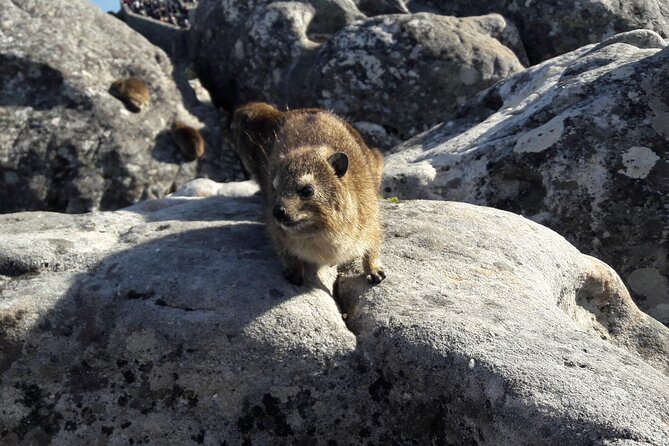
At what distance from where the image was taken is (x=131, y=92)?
11164 millimetres

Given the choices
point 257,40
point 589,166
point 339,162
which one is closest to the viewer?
point 339,162

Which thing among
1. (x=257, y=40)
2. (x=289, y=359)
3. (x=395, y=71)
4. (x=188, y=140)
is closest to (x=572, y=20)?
(x=395, y=71)

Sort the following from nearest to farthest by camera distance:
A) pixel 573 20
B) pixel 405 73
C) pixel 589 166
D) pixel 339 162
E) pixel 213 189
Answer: pixel 339 162
pixel 589 166
pixel 213 189
pixel 405 73
pixel 573 20

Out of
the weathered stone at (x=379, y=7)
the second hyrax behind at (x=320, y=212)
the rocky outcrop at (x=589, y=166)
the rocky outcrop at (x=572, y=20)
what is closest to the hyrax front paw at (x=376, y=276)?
the second hyrax behind at (x=320, y=212)

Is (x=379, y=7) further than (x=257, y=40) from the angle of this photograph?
Yes

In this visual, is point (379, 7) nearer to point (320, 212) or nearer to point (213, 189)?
point (213, 189)

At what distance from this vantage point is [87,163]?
10.5 m

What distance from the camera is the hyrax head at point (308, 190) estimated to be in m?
4.29

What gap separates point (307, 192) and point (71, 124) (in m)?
7.49

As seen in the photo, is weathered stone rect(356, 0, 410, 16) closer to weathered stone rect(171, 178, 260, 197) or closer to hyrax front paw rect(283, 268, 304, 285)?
weathered stone rect(171, 178, 260, 197)

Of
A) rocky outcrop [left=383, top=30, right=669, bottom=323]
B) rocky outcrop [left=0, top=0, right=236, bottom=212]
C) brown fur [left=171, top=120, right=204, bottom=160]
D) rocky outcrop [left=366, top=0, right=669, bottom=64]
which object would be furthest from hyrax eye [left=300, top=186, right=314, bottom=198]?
rocky outcrop [left=366, top=0, right=669, bottom=64]

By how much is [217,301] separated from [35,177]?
753 cm

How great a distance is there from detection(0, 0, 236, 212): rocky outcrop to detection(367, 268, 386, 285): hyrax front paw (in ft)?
24.0

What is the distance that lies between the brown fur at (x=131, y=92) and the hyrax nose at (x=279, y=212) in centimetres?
788
